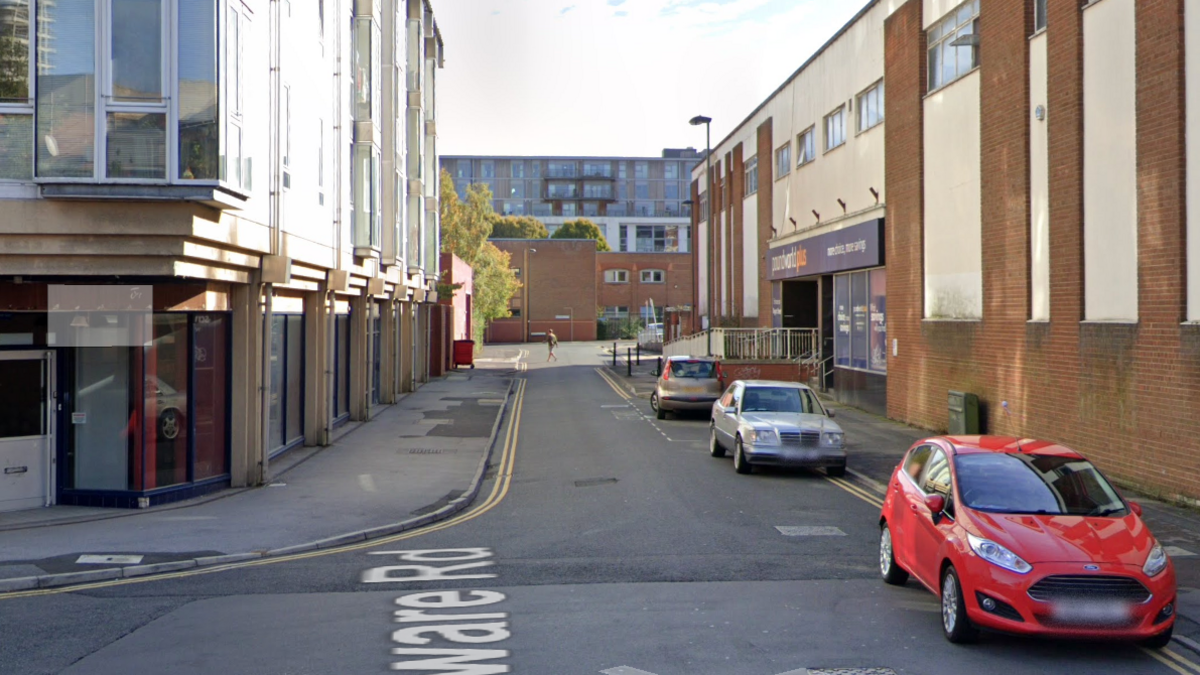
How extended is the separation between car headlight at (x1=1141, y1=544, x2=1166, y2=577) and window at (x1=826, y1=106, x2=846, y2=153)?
25.3 meters

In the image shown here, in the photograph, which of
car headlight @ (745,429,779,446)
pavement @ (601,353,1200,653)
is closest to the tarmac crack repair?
pavement @ (601,353,1200,653)

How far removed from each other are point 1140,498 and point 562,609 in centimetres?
993

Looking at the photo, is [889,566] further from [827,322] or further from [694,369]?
[827,322]

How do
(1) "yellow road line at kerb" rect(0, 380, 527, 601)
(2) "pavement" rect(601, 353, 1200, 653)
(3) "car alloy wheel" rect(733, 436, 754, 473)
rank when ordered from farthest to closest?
(3) "car alloy wheel" rect(733, 436, 754, 473)
(1) "yellow road line at kerb" rect(0, 380, 527, 601)
(2) "pavement" rect(601, 353, 1200, 653)

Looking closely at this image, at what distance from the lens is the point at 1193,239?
1487 centimetres

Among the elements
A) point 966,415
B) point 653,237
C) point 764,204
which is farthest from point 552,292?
point 966,415

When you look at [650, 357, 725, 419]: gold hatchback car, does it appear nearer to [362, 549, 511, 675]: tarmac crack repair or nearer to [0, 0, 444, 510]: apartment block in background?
[0, 0, 444, 510]: apartment block in background

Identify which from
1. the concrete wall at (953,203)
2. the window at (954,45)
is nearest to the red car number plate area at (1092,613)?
the concrete wall at (953,203)

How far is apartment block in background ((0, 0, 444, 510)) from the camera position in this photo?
13.6 m

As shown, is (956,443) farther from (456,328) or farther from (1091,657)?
(456,328)

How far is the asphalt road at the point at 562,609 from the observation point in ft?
27.2

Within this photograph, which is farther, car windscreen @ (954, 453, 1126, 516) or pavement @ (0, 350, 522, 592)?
pavement @ (0, 350, 522, 592)

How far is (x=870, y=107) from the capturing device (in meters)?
30.5

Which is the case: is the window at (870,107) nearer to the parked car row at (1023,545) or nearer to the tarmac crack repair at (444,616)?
the parked car row at (1023,545)
